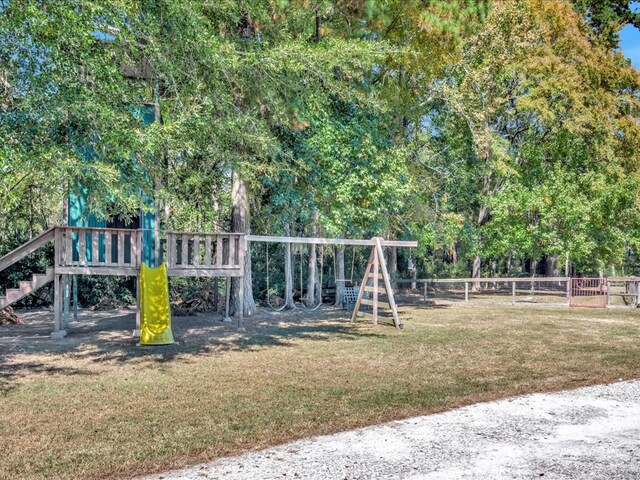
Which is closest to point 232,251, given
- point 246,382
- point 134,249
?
point 134,249

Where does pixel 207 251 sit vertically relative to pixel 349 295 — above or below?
above

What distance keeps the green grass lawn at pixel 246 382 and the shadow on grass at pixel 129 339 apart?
5 centimetres

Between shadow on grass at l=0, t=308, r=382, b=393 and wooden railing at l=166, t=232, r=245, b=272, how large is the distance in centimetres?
152

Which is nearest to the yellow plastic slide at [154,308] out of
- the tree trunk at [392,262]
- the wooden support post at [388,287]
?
the wooden support post at [388,287]

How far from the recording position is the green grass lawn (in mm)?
5516

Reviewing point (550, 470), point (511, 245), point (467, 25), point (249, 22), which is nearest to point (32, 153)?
point (550, 470)

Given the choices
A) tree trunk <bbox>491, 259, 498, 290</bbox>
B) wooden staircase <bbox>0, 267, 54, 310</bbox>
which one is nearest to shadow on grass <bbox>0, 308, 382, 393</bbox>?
wooden staircase <bbox>0, 267, 54, 310</bbox>

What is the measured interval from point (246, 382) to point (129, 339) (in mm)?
5215

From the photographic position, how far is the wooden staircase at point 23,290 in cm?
1239

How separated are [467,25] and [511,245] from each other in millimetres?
9853

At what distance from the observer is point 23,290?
12531mm

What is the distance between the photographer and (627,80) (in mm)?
30094

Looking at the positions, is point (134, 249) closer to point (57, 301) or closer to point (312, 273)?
point (57, 301)

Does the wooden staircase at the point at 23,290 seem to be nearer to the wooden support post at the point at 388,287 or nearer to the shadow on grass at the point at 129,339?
the shadow on grass at the point at 129,339
